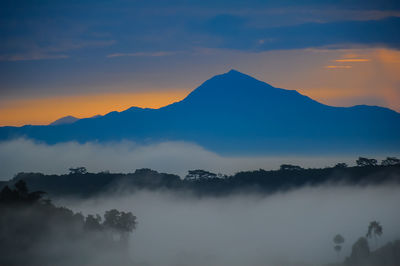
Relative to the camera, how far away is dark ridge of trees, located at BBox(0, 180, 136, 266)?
2467 inches

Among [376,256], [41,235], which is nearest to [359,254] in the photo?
[376,256]

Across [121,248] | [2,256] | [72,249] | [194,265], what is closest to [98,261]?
[72,249]

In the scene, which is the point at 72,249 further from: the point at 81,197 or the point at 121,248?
the point at 81,197

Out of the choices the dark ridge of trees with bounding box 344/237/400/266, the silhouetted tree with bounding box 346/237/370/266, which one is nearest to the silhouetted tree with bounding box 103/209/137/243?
the dark ridge of trees with bounding box 344/237/400/266

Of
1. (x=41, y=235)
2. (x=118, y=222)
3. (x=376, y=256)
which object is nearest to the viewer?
(x=41, y=235)

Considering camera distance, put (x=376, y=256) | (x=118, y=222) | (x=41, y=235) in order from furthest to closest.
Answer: (x=376, y=256) < (x=118, y=222) < (x=41, y=235)

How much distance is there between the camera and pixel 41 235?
65750 millimetres

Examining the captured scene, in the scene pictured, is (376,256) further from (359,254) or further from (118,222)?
(118,222)

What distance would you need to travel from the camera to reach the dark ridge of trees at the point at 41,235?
62656mm

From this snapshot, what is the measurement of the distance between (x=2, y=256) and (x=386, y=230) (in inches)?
5026

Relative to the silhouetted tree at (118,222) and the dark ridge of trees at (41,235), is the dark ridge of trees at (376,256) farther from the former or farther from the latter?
the dark ridge of trees at (41,235)

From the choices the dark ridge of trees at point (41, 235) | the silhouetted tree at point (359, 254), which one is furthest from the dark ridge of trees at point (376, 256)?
the dark ridge of trees at point (41, 235)

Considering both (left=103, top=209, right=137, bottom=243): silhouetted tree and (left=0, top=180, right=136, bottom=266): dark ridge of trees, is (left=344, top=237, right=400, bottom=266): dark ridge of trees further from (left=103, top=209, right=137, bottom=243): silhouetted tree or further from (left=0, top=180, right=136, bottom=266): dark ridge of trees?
(left=0, top=180, right=136, bottom=266): dark ridge of trees

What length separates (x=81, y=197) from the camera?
7185 inches
